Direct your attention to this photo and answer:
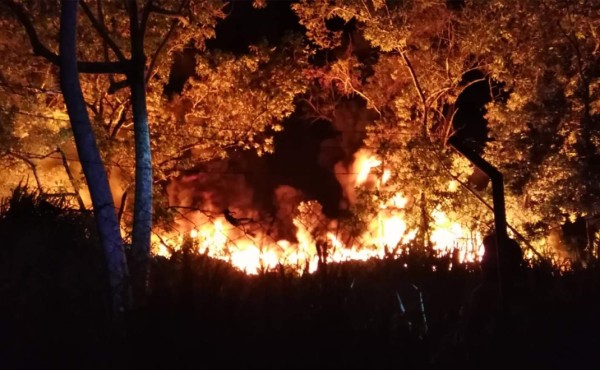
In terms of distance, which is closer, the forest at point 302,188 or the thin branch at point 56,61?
the forest at point 302,188

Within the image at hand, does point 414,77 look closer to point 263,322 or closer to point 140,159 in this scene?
point 140,159

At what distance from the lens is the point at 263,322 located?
303 inches

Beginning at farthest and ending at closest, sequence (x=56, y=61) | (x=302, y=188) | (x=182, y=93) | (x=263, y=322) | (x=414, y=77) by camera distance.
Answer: (x=302, y=188), (x=414, y=77), (x=182, y=93), (x=56, y=61), (x=263, y=322)

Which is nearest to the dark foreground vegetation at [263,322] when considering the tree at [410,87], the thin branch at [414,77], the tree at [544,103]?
the tree at [544,103]

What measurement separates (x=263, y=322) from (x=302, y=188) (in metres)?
26.4

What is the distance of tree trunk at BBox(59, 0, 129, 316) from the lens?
29.2ft

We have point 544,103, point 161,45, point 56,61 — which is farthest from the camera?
point 544,103

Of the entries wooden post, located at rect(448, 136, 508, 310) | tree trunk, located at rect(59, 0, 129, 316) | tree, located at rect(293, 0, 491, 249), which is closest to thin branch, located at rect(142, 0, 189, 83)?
tree, located at rect(293, 0, 491, 249)

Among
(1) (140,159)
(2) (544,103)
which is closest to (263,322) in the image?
(1) (140,159)

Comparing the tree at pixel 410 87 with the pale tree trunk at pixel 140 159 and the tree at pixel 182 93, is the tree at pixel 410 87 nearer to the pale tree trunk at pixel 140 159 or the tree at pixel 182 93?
the tree at pixel 182 93

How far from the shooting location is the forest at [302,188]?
7691 mm

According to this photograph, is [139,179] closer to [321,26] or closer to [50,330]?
[50,330]

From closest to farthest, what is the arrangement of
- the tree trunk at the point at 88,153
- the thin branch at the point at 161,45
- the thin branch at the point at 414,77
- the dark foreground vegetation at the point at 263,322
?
the dark foreground vegetation at the point at 263,322
the tree trunk at the point at 88,153
the thin branch at the point at 161,45
the thin branch at the point at 414,77

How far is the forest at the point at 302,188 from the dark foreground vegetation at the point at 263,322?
24mm
